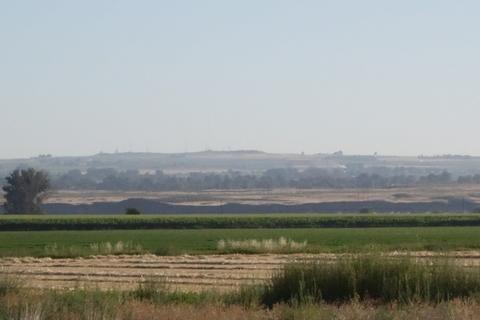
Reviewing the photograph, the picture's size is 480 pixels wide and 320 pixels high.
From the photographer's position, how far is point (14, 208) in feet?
432

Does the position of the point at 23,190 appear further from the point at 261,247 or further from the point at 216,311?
the point at 216,311

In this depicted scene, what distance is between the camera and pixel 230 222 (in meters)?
86.1

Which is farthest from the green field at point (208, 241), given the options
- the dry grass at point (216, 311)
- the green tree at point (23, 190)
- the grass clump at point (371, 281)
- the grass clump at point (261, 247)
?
the green tree at point (23, 190)

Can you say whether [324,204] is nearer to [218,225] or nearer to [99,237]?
[218,225]

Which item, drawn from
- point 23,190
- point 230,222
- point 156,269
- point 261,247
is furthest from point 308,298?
point 23,190

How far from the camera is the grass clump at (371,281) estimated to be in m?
22.2

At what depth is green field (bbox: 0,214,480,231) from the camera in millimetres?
83625

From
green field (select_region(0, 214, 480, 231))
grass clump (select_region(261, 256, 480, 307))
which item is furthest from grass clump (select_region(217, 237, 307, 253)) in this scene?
green field (select_region(0, 214, 480, 231))

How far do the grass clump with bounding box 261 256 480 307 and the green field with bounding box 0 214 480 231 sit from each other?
58951 millimetres

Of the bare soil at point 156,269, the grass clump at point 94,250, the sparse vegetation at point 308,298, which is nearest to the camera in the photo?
the sparse vegetation at point 308,298

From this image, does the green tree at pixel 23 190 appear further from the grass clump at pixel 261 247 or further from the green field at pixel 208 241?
the grass clump at pixel 261 247

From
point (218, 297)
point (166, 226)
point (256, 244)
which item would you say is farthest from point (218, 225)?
point (218, 297)

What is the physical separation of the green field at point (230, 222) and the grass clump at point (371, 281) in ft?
193

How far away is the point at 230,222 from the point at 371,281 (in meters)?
63.2
